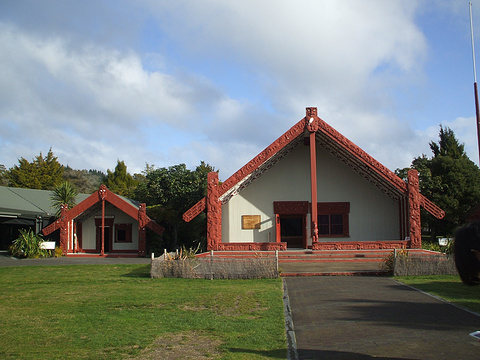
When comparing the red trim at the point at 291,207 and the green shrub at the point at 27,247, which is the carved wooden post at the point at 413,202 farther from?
the green shrub at the point at 27,247

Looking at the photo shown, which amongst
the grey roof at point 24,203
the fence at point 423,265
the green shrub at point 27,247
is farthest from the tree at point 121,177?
the fence at point 423,265

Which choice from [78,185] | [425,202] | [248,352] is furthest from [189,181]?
[78,185]

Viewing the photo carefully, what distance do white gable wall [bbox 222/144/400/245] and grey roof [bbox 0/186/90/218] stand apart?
41.4ft

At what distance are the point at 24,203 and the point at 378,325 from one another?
89.4 feet

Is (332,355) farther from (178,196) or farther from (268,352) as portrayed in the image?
(178,196)

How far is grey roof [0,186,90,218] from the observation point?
2670 cm

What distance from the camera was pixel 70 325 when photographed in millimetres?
7656

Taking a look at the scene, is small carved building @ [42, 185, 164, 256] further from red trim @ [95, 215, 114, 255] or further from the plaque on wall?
the plaque on wall

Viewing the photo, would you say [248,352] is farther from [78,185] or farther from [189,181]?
[78,185]

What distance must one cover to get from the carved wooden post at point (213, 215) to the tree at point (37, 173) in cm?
2811

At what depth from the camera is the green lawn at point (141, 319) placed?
6191 millimetres

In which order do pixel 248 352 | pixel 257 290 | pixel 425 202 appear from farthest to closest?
pixel 425 202 → pixel 257 290 → pixel 248 352

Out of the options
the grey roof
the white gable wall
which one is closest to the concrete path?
the white gable wall

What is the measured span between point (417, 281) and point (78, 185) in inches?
2226
